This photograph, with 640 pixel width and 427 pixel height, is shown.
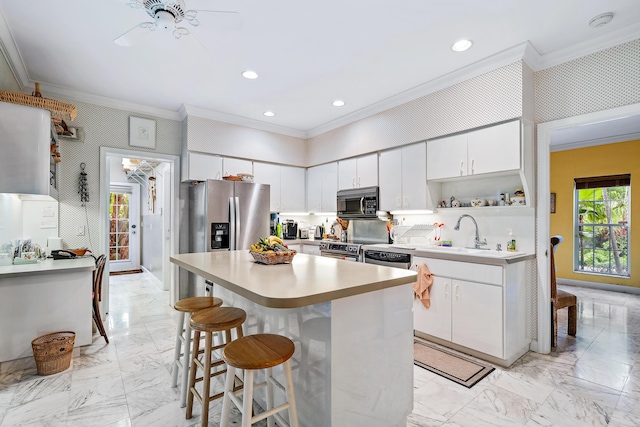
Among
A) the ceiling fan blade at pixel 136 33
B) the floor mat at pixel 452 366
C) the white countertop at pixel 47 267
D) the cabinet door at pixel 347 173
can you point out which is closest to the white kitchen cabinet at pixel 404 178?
the cabinet door at pixel 347 173

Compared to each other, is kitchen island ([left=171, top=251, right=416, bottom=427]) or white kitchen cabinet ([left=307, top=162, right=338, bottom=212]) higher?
white kitchen cabinet ([left=307, top=162, right=338, bottom=212])

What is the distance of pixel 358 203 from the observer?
4281 millimetres

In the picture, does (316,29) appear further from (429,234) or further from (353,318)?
(429,234)

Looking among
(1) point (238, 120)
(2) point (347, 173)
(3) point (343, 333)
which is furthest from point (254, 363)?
(1) point (238, 120)

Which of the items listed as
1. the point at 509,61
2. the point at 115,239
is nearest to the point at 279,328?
the point at 509,61

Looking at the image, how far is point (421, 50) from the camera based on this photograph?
275 centimetres

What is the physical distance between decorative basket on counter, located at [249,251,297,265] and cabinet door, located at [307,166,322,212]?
281 centimetres

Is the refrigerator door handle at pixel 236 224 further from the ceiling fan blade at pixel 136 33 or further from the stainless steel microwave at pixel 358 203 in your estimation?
the ceiling fan blade at pixel 136 33

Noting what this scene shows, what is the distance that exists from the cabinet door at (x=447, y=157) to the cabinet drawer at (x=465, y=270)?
907 mm

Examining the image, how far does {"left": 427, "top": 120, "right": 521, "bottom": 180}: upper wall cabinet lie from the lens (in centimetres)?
279

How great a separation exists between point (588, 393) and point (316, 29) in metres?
3.31

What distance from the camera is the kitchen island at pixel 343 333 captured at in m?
1.48

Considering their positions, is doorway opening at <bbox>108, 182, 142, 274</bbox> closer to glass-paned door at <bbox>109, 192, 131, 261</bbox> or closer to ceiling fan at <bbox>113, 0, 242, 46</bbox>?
glass-paned door at <bbox>109, 192, 131, 261</bbox>

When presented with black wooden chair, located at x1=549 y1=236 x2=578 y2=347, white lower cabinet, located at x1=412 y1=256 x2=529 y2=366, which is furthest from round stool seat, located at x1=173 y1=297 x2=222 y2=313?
black wooden chair, located at x1=549 y1=236 x2=578 y2=347
